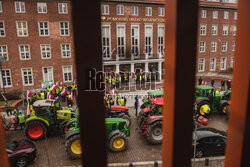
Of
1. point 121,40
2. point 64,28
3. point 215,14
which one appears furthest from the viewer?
point 215,14

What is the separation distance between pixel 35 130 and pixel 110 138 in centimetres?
409

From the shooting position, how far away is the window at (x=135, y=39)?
2591 cm

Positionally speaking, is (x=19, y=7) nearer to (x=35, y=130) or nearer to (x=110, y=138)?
(x=35, y=130)

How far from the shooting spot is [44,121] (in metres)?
9.18

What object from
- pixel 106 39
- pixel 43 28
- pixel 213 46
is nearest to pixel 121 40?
pixel 106 39

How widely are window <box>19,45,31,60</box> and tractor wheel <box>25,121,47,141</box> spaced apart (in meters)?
14.8

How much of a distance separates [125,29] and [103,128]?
25.8 m

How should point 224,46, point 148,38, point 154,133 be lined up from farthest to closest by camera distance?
point 224,46, point 148,38, point 154,133

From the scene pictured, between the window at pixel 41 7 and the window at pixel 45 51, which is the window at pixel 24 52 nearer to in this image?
the window at pixel 45 51

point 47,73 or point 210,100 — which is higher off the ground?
point 47,73

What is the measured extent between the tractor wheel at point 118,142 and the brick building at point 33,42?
14.9 metres

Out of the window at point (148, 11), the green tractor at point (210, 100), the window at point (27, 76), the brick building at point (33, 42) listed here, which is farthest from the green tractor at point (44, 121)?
the window at point (148, 11)

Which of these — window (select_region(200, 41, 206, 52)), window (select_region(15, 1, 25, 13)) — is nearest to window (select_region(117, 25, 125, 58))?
window (select_region(15, 1, 25, 13))

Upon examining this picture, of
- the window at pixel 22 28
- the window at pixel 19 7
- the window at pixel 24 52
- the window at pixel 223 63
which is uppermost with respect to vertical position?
the window at pixel 19 7
